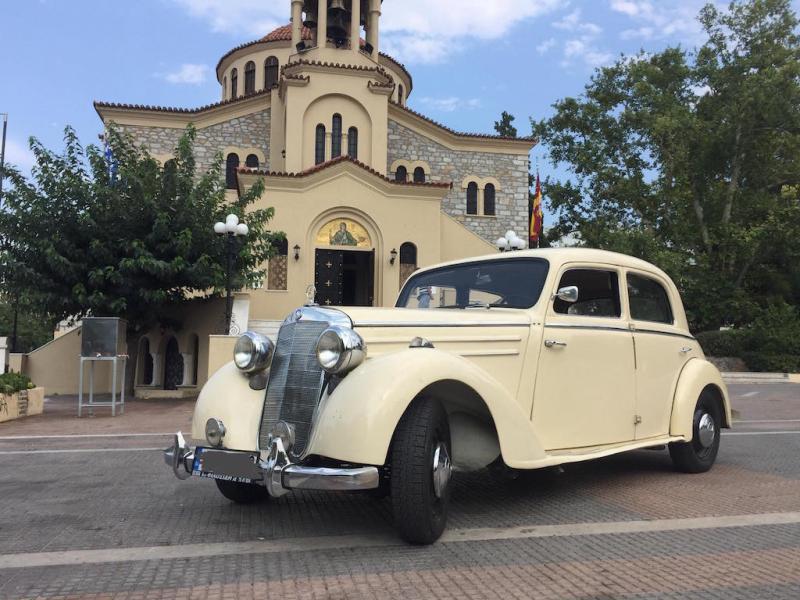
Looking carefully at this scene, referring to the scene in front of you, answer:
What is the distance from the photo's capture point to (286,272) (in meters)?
21.5

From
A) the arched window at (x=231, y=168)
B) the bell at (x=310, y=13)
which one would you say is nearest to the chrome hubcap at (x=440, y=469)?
the arched window at (x=231, y=168)

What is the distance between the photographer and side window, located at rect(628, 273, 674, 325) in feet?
19.1

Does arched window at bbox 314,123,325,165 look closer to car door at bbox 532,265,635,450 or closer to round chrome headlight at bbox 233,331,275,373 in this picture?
car door at bbox 532,265,635,450

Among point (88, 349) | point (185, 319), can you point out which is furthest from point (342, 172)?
point (88, 349)

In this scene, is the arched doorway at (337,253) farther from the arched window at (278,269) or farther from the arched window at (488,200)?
the arched window at (488,200)

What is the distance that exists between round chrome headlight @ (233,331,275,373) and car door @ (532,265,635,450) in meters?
1.91

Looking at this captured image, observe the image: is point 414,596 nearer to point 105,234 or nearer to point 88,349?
point 88,349

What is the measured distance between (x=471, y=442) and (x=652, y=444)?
1.98 meters

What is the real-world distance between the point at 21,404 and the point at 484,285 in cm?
1010

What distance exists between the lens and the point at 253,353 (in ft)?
14.1

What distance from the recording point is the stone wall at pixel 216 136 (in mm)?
27766

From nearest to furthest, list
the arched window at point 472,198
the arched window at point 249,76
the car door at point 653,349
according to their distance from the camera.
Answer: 1. the car door at point 653,349
2. the arched window at point 472,198
3. the arched window at point 249,76

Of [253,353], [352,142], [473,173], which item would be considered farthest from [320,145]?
[253,353]

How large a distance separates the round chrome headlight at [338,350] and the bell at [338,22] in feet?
83.8
